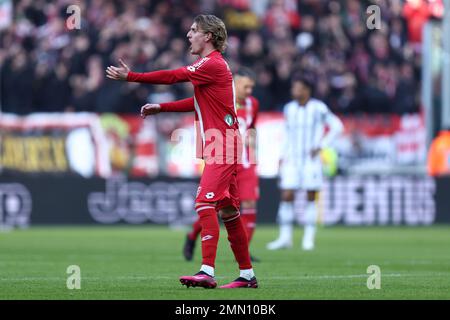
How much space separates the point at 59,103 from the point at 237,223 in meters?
15.1

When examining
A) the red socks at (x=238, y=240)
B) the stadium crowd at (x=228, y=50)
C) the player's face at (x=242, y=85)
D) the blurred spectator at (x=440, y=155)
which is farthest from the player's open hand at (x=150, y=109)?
the blurred spectator at (x=440, y=155)

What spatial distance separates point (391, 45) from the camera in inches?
1042

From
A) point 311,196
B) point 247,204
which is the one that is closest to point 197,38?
point 247,204

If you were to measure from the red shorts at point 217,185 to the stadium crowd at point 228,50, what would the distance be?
14.1 metres

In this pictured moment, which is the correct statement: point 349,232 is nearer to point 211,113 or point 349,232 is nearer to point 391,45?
point 391,45

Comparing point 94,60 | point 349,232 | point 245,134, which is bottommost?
point 349,232

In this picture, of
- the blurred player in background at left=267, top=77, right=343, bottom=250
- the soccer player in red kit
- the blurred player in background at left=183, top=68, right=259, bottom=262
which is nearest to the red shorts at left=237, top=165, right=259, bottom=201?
the blurred player in background at left=183, top=68, right=259, bottom=262

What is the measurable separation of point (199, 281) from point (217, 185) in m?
0.84

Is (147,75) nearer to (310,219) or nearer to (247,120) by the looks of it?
(247,120)

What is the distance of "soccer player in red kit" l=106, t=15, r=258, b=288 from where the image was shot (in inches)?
392

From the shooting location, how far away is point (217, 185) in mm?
9945

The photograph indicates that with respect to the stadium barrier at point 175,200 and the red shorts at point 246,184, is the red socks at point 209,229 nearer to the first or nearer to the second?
the red shorts at point 246,184

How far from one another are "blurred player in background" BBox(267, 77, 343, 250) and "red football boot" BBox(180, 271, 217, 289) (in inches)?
295
